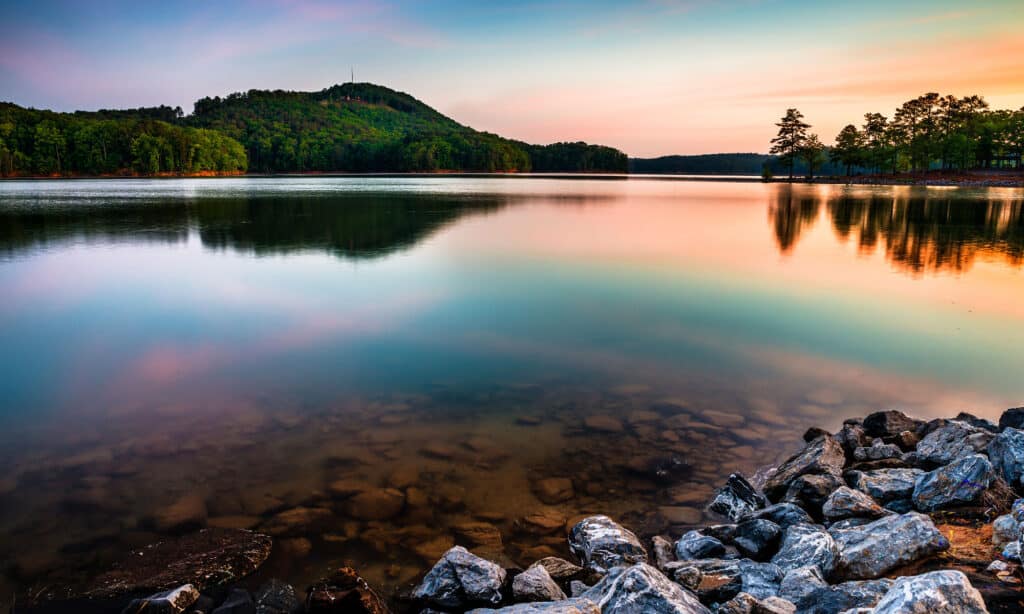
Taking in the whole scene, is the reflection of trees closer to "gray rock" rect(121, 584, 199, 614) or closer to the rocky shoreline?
the rocky shoreline

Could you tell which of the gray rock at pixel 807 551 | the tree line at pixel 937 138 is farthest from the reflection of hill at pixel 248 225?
the tree line at pixel 937 138

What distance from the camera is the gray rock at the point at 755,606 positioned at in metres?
3.70

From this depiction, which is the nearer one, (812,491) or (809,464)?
(812,491)

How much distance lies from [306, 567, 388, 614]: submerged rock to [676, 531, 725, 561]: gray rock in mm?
2345

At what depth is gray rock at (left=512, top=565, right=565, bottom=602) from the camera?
409cm

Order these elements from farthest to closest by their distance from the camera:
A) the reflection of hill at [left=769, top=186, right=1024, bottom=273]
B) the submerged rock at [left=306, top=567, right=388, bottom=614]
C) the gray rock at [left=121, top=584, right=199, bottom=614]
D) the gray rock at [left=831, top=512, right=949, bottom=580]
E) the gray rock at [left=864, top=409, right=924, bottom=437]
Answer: the reflection of hill at [left=769, top=186, right=1024, bottom=273] → the gray rock at [left=864, top=409, right=924, bottom=437] → the gray rock at [left=831, top=512, right=949, bottom=580] → the submerged rock at [left=306, top=567, right=388, bottom=614] → the gray rock at [left=121, top=584, right=199, bottom=614]

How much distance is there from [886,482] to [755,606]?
9.31ft

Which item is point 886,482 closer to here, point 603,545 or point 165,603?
→ point 603,545

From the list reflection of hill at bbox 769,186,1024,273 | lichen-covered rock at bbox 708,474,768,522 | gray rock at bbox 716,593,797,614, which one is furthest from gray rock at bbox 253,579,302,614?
reflection of hill at bbox 769,186,1024,273

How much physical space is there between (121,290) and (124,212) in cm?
A: 2814

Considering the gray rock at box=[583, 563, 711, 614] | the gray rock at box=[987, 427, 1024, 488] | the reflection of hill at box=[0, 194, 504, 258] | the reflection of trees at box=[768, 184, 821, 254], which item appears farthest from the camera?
the reflection of trees at box=[768, 184, 821, 254]

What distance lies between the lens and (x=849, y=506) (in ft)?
17.0

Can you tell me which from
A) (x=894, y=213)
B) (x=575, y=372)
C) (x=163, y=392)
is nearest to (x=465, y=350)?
(x=575, y=372)

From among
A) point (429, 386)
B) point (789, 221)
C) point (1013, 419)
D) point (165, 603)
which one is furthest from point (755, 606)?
point (789, 221)
